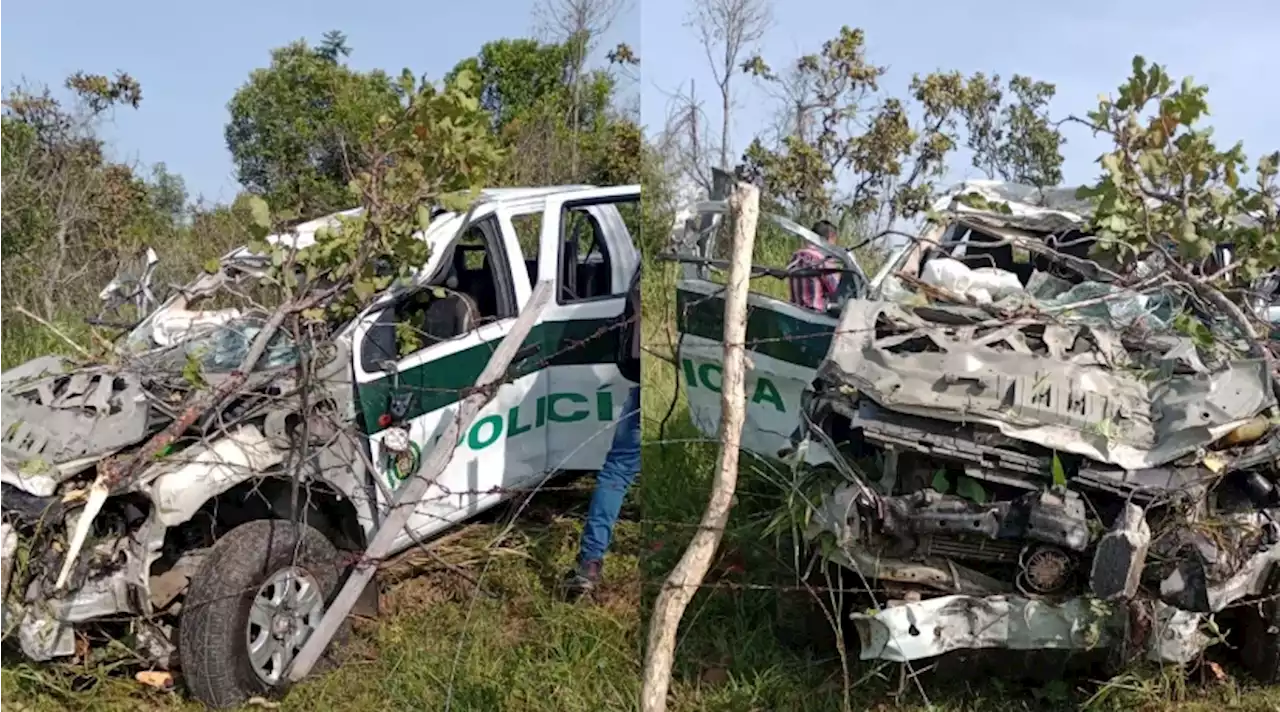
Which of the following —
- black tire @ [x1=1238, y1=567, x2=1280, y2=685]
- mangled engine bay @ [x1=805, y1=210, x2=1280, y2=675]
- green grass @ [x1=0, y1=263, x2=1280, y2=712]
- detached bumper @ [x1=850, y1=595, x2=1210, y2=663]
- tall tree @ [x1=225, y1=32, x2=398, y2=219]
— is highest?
Result: tall tree @ [x1=225, y1=32, x2=398, y2=219]

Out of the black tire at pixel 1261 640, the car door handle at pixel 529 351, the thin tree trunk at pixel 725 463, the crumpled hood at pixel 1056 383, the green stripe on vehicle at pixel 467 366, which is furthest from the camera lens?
the car door handle at pixel 529 351

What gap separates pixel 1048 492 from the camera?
3379 millimetres

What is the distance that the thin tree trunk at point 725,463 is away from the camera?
2.65 m

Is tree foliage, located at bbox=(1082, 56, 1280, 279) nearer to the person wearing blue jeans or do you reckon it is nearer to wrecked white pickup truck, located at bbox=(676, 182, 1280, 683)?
wrecked white pickup truck, located at bbox=(676, 182, 1280, 683)

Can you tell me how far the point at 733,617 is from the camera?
436cm

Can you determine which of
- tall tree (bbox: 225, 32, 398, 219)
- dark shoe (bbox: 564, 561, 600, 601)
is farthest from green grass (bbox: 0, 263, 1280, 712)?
tall tree (bbox: 225, 32, 398, 219)

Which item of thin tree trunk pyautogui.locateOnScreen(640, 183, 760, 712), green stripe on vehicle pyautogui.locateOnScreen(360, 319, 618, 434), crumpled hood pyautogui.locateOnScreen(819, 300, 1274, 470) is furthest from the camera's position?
green stripe on vehicle pyautogui.locateOnScreen(360, 319, 618, 434)

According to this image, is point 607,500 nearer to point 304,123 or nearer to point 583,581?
point 583,581

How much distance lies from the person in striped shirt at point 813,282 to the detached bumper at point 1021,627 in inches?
69.7

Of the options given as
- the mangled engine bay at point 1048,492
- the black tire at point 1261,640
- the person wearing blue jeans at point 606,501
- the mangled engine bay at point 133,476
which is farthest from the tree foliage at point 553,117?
the black tire at point 1261,640

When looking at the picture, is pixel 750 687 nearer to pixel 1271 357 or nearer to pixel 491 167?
pixel 1271 357

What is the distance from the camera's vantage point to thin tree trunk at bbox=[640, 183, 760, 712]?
265cm

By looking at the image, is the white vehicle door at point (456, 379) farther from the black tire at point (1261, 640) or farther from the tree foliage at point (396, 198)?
the black tire at point (1261, 640)

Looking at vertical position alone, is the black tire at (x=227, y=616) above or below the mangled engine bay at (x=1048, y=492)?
below
